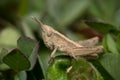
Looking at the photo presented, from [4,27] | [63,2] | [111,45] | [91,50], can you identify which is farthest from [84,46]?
[63,2]

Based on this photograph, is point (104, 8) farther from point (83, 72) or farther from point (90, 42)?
point (83, 72)

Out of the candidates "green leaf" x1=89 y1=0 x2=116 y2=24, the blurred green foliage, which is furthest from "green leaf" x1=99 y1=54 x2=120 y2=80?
"green leaf" x1=89 y1=0 x2=116 y2=24

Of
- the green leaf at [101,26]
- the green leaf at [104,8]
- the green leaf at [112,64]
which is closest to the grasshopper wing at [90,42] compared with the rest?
the green leaf at [101,26]

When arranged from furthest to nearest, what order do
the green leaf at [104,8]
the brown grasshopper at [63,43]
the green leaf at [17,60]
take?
the green leaf at [104,8] < the brown grasshopper at [63,43] < the green leaf at [17,60]

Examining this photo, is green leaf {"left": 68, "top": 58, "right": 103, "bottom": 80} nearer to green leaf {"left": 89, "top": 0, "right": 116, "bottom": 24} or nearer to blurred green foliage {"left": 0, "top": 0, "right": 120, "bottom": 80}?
blurred green foliage {"left": 0, "top": 0, "right": 120, "bottom": 80}

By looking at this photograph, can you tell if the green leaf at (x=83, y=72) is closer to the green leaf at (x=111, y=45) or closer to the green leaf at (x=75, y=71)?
the green leaf at (x=75, y=71)

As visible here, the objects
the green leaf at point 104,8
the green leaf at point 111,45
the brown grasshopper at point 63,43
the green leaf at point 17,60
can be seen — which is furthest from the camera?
the green leaf at point 104,8

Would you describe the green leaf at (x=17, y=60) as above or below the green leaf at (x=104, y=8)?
above

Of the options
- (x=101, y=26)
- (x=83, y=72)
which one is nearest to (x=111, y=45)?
(x=101, y=26)
